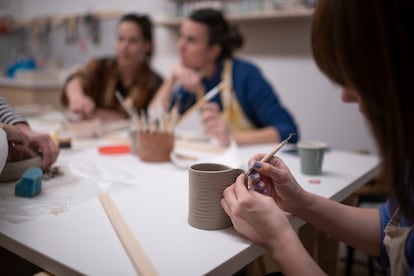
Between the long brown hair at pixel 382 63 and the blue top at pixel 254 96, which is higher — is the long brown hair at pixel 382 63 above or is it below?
above

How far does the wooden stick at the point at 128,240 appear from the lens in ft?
2.03

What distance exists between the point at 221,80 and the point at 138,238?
52.2 inches

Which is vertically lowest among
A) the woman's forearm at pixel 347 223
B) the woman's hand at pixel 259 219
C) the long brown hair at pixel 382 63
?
the woman's forearm at pixel 347 223

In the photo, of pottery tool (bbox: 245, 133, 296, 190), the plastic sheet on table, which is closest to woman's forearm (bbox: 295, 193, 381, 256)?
pottery tool (bbox: 245, 133, 296, 190)

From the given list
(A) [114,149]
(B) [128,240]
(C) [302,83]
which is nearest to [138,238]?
Result: (B) [128,240]

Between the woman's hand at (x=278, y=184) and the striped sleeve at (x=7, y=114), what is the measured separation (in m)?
0.63

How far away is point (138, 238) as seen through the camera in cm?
73

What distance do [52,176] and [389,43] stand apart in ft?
2.82

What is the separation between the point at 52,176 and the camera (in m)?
1.07

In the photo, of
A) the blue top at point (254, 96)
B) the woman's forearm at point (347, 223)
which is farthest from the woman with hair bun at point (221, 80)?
the woman's forearm at point (347, 223)

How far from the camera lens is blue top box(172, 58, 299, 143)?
175 centimetres

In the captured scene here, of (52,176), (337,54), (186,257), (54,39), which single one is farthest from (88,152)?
(54,39)

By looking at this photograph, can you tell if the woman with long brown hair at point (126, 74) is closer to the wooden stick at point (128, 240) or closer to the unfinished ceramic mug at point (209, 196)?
the wooden stick at point (128, 240)

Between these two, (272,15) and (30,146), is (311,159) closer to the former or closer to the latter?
(30,146)
